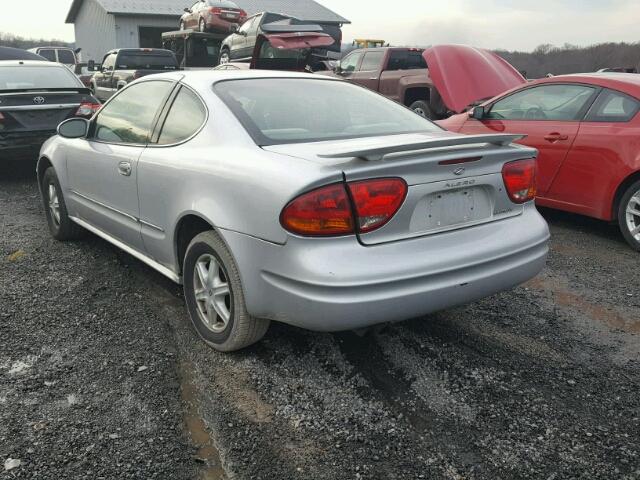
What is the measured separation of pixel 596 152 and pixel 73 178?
Answer: 444cm

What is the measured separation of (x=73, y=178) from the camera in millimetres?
4766

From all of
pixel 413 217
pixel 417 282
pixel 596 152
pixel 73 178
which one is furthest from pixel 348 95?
pixel 596 152

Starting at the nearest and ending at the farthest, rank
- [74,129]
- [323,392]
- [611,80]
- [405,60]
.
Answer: [323,392] < [74,129] < [611,80] < [405,60]

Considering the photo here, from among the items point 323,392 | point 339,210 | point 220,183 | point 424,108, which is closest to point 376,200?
point 339,210

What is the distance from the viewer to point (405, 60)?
40.5 ft

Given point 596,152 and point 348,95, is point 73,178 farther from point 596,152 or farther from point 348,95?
point 596,152

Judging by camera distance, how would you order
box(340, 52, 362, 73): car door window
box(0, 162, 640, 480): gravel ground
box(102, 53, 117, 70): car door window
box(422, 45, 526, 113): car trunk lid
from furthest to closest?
1. box(102, 53, 117, 70): car door window
2. box(340, 52, 362, 73): car door window
3. box(422, 45, 526, 113): car trunk lid
4. box(0, 162, 640, 480): gravel ground

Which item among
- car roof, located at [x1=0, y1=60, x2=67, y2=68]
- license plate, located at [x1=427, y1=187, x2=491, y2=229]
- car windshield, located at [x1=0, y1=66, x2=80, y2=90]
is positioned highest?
license plate, located at [x1=427, y1=187, x2=491, y2=229]

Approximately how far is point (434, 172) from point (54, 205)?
3.85 metres

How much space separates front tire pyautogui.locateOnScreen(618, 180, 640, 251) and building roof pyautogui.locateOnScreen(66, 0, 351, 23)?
33.6 metres

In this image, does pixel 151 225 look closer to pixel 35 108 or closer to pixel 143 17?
pixel 35 108

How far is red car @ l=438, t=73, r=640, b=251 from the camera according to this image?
5.16 metres

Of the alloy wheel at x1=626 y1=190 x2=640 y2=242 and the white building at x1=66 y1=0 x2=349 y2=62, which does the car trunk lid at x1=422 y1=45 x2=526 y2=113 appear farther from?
the white building at x1=66 y1=0 x2=349 y2=62

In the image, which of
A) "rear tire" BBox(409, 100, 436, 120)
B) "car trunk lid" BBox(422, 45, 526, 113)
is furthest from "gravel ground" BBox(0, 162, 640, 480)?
"rear tire" BBox(409, 100, 436, 120)
